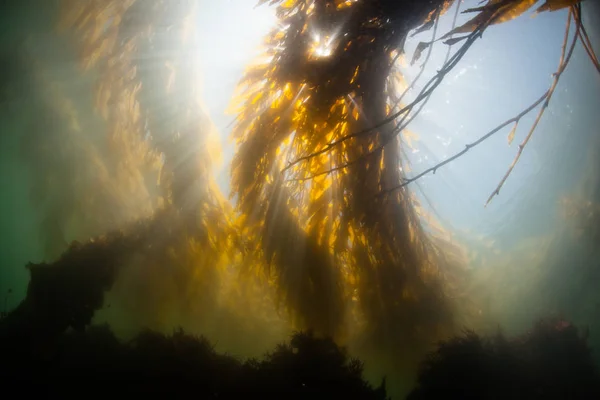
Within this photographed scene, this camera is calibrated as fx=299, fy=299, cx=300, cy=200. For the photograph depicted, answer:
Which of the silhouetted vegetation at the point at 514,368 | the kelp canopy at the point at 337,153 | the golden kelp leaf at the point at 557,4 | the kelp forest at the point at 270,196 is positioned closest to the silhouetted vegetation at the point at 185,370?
the kelp forest at the point at 270,196

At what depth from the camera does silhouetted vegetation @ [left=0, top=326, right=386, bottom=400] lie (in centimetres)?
372

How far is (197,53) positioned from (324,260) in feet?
13.3

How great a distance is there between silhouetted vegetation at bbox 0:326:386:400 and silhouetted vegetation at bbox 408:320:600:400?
1834 millimetres

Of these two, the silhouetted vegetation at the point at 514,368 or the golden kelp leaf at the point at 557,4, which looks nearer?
the golden kelp leaf at the point at 557,4

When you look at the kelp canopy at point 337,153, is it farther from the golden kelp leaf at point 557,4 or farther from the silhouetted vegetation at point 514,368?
the silhouetted vegetation at point 514,368

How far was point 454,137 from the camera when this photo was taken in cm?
1414

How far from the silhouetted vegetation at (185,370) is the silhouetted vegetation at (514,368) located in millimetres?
1834

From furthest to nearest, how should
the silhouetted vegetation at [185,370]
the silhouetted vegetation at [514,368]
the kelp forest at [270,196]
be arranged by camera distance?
the silhouetted vegetation at [514,368]
the silhouetted vegetation at [185,370]
the kelp forest at [270,196]

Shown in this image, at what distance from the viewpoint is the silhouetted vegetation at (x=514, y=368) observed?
4.88 m

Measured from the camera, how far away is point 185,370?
3971 mm

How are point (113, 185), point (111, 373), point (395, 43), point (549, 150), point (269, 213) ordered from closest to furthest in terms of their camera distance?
point (395, 43) < point (269, 213) < point (111, 373) < point (113, 185) < point (549, 150)

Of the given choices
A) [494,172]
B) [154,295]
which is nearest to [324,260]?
[154,295]

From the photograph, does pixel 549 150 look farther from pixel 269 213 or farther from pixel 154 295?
pixel 154 295

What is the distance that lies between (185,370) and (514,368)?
583 centimetres
